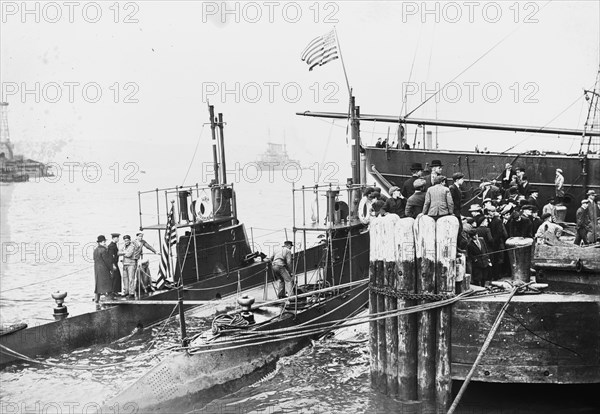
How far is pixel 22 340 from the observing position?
1727cm

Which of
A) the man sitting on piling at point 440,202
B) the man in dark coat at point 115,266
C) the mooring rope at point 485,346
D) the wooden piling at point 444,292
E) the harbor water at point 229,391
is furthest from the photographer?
the man in dark coat at point 115,266

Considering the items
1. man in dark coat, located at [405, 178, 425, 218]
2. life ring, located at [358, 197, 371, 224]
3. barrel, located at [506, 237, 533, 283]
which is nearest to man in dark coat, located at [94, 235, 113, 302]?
life ring, located at [358, 197, 371, 224]

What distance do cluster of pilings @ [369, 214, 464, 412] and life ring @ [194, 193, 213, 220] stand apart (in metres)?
11.2

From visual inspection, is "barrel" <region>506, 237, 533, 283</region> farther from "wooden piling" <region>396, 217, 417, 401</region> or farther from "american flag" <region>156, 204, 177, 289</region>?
"american flag" <region>156, 204, 177, 289</region>

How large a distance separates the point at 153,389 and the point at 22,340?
579 cm

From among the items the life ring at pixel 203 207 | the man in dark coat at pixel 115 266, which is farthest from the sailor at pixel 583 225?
the man in dark coat at pixel 115 266

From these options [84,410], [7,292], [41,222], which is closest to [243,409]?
[84,410]

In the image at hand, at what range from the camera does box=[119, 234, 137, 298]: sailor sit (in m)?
20.3

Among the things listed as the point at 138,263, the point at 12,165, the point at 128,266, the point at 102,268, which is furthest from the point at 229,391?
the point at 12,165

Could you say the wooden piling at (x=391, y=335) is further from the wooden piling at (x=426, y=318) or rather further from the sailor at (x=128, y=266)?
the sailor at (x=128, y=266)

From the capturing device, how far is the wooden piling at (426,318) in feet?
38.0

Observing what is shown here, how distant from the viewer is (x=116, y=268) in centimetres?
2055

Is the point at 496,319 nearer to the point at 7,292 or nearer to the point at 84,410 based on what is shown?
the point at 84,410

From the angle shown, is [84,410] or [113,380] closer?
[84,410]
